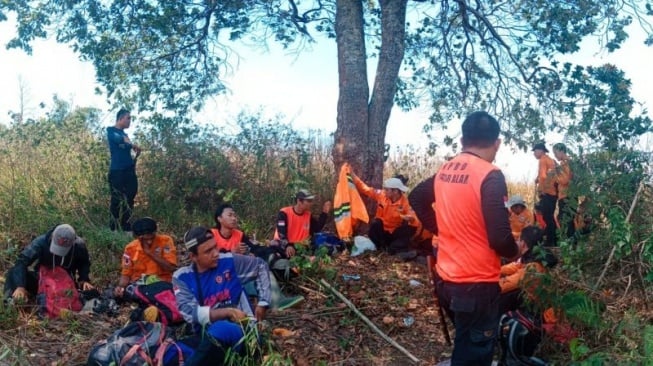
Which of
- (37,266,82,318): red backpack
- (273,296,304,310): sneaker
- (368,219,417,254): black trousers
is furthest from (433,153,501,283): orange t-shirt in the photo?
(368,219,417,254): black trousers

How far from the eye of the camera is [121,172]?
25.7 feet

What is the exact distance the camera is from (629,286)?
13.8 feet

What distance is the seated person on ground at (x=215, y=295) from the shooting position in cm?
394

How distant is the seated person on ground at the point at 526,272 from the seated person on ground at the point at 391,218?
2.84 metres

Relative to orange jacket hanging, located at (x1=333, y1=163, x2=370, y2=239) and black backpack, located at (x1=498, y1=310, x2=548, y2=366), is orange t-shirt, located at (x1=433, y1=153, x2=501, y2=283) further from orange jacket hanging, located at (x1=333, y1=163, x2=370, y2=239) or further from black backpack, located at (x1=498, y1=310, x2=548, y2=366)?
orange jacket hanging, located at (x1=333, y1=163, x2=370, y2=239)

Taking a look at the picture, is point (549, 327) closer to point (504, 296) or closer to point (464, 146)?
point (504, 296)

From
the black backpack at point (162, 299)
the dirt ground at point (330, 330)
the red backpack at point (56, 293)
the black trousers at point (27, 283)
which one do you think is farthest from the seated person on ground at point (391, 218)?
the black trousers at point (27, 283)

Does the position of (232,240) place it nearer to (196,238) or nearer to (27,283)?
(27,283)

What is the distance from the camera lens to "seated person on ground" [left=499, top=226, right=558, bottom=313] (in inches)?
161

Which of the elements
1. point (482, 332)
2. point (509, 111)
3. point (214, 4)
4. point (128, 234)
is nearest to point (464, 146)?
point (482, 332)

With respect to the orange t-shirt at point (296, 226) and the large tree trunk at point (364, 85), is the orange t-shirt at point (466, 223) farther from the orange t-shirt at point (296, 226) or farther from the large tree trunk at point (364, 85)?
the large tree trunk at point (364, 85)

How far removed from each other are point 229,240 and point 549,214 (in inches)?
151

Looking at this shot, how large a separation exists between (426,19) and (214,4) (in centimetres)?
338

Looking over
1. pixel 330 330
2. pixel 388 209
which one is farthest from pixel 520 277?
pixel 388 209
